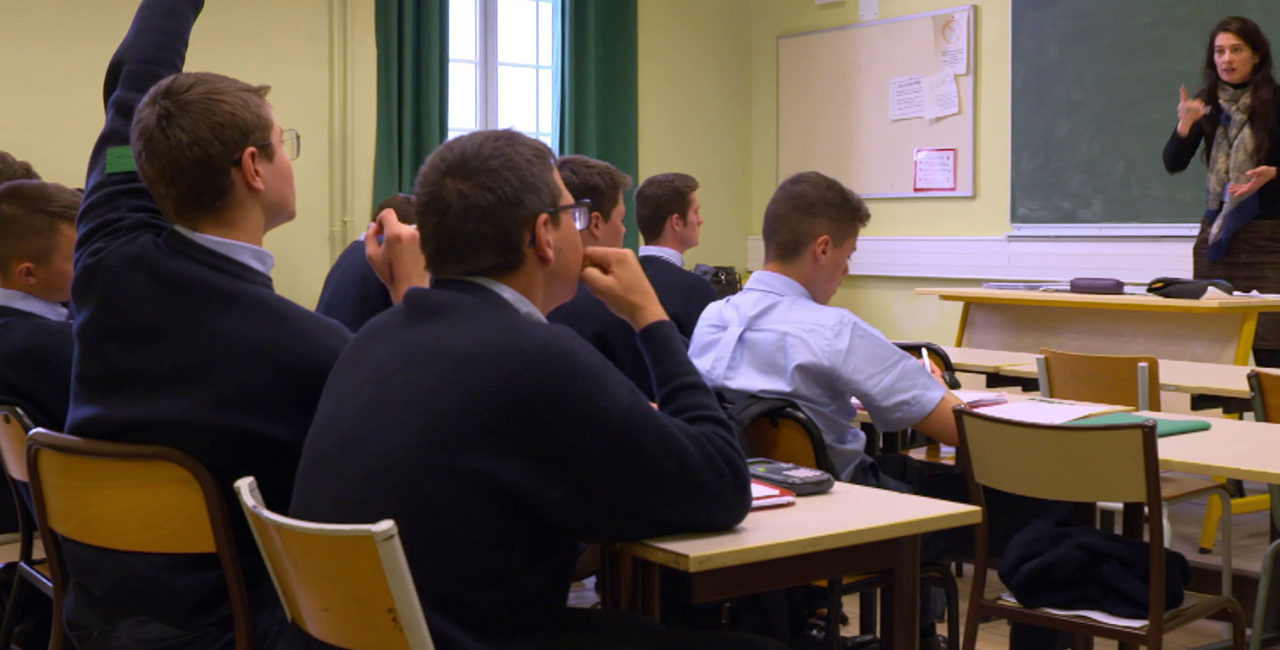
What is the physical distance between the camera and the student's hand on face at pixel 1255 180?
4.88 metres

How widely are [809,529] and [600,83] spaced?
6.46 m

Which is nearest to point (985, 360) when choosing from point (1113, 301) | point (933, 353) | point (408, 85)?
point (933, 353)

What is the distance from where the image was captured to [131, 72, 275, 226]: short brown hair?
1707mm

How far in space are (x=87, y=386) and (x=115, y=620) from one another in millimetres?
320

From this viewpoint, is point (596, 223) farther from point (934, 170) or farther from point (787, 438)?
point (934, 170)

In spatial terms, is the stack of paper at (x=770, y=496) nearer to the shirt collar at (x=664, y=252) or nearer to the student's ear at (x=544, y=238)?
the student's ear at (x=544, y=238)

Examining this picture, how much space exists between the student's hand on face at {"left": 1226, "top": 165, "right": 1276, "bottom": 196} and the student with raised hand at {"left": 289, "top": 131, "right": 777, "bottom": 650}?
4.11 metres

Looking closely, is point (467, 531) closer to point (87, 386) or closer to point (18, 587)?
point (87, 386)

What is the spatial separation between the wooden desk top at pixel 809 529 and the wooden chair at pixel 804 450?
1.43 feet

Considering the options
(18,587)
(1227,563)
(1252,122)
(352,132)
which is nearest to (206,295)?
(18,587)

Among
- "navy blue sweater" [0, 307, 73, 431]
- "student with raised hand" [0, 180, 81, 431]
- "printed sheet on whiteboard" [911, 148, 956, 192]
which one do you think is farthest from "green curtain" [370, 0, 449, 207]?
"navy blue sweater" [0, 307, 73, 431]

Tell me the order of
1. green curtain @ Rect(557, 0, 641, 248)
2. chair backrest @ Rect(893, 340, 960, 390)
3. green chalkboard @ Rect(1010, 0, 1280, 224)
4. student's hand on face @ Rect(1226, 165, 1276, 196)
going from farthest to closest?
green curtain @ Rect(557, 0, 641, 248)
green chalkboard @ Rect(1010, 0, 1280, 224)
student's hand on face @ Rect(1226, 165, 1276, 196)
chair backrest @ Rect(893, 340, 960, 390)

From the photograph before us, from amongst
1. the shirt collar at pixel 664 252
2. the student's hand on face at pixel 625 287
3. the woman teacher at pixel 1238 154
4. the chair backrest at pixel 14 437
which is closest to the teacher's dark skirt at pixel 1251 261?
the woman teacher at pixel 1238 154

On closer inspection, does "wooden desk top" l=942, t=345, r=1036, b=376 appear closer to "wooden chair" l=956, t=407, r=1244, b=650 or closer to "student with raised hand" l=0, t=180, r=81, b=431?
"wooden chair" l=956, t=407, r=1244, b=650
